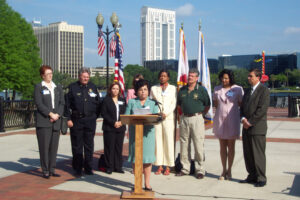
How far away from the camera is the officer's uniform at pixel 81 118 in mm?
7273

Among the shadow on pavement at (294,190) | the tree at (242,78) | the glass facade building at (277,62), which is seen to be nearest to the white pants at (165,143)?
the shadow on pavement at (294,190)

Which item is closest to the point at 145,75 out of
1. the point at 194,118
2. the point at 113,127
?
the point at 113,127

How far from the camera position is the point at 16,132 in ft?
48.4

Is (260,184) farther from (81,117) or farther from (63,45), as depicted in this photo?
(63,45)

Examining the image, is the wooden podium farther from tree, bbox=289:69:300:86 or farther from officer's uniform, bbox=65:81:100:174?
tree, bbox=289:69:300:86

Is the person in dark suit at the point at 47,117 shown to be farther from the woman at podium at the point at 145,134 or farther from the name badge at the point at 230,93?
the name badge at the point at 230,93

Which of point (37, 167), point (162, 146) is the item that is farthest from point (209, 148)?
point (37, 167)

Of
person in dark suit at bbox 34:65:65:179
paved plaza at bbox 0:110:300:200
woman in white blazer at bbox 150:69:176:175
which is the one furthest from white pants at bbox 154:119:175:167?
person in dark suit at bbox 34:65:65:179

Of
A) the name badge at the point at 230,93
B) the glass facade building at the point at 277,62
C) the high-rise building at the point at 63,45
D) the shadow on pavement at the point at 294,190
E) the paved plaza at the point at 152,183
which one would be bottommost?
the paved plaza at the point at 152,183

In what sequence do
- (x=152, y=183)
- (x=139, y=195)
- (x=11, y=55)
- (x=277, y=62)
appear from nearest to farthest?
1. (x=139, y=195)
2. (x=152, y=183)
3. (x=11, y=55)
4. (x=277, y=62)

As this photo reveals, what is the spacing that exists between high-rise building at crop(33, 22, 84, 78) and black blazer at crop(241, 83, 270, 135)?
5567 inches

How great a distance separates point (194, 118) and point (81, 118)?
6.84ft

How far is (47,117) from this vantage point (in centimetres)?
704

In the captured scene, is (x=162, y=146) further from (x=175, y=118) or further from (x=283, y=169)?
(x=283, y=169)
